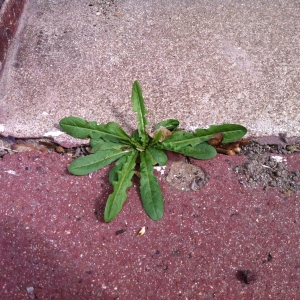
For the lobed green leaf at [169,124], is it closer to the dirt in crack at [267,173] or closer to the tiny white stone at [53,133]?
the dirt in crack at [267,173]

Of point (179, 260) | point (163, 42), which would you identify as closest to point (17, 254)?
point (179, 260)

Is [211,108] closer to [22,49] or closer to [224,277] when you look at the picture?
[224,277]

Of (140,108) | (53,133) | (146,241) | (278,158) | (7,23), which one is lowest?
(146,241)

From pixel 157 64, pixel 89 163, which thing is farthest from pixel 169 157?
pixel 157 64

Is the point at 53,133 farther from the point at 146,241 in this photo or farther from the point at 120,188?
the point at 146,241

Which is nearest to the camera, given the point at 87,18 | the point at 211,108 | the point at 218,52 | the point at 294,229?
the point at 294,229

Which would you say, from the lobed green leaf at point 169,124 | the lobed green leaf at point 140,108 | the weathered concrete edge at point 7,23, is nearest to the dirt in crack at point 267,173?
the lobed green leaf at point 169,124
